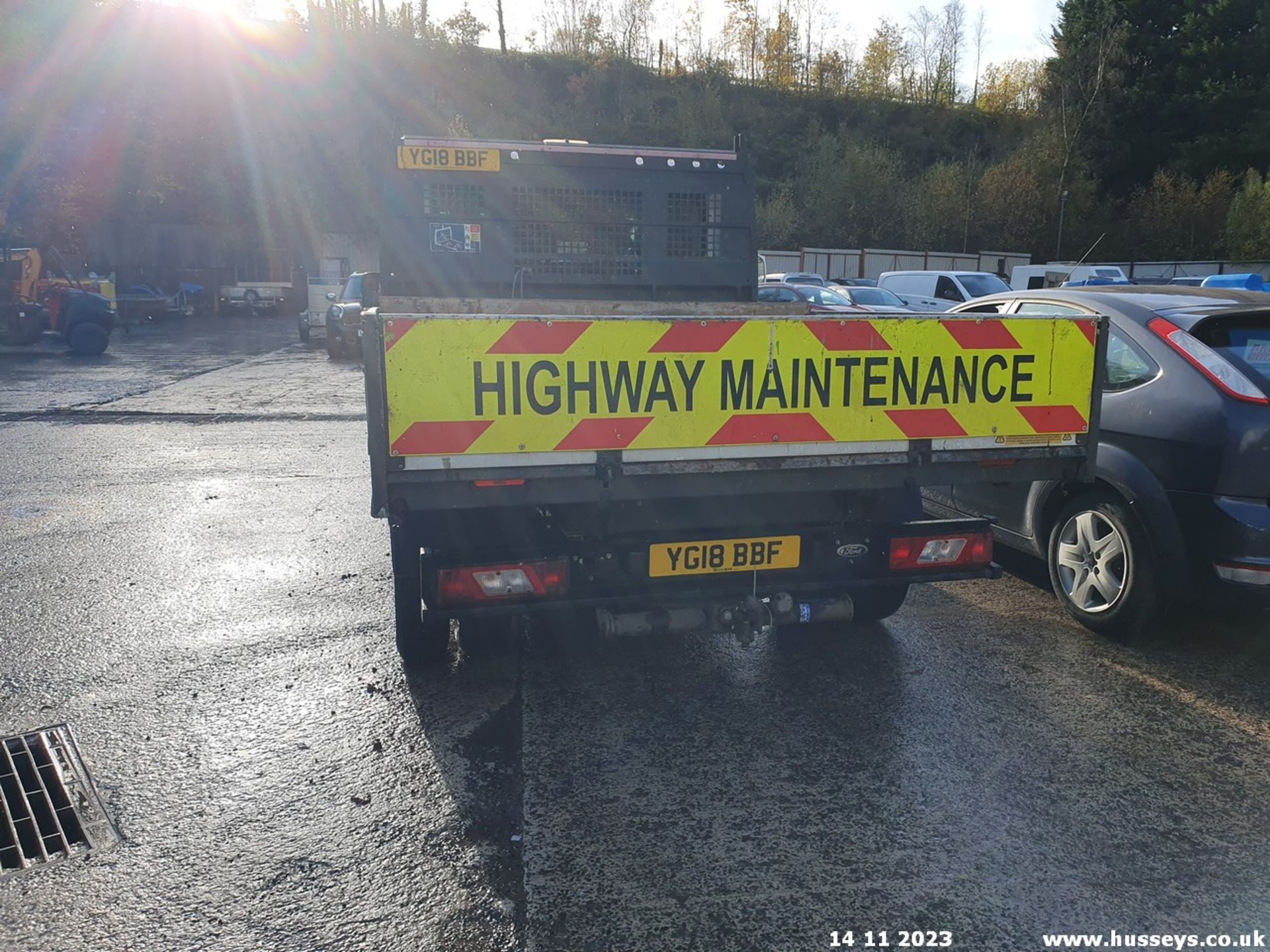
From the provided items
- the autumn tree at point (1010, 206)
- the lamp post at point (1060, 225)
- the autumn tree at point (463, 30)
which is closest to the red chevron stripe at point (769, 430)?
the autumn tree at point (1010, 206)

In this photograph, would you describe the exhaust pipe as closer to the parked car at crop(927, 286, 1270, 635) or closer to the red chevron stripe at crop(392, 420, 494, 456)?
the red chevron stripe at crop(392, 420, 494, 456)

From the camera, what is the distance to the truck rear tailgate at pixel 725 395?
3.65m

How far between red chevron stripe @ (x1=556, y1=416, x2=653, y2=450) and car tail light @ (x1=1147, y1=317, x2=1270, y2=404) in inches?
114

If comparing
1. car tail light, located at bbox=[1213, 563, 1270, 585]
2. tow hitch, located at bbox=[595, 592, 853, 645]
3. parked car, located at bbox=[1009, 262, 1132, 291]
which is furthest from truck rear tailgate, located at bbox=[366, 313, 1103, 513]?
parked car, located at bbox=[1009, 262, 1132, 291]

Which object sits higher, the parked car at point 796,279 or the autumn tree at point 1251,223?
the autumn tree at point 1251,223

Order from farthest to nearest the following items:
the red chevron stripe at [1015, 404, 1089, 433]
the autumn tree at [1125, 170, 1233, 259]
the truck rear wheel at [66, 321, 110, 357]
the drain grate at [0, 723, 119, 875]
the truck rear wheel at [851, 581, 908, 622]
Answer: the autumn tree at [1125, 170, 1233, 259] → the truck rear wheel at [66, 321, 110, 357] → the truck rear wheel at [851, 581, 908, 622] → the red chevron stripe at [1015, 404, 1089, 433] → the drain grate at [0, 723, 119, 875]

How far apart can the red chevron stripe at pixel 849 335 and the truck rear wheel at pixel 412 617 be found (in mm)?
1940

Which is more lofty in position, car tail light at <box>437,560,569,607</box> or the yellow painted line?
car tail light at <box>437,560,569,607</box>

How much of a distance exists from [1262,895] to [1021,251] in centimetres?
5141

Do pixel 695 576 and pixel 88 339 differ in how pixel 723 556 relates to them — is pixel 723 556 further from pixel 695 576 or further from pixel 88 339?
pixel 88 339

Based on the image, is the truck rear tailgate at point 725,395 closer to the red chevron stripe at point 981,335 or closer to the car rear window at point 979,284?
the red chevron stripe at point 981,335

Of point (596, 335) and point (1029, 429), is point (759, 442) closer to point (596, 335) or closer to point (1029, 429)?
point (596, 335)

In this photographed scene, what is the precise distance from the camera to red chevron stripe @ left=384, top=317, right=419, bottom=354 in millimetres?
3553

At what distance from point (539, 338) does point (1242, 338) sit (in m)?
3.63
